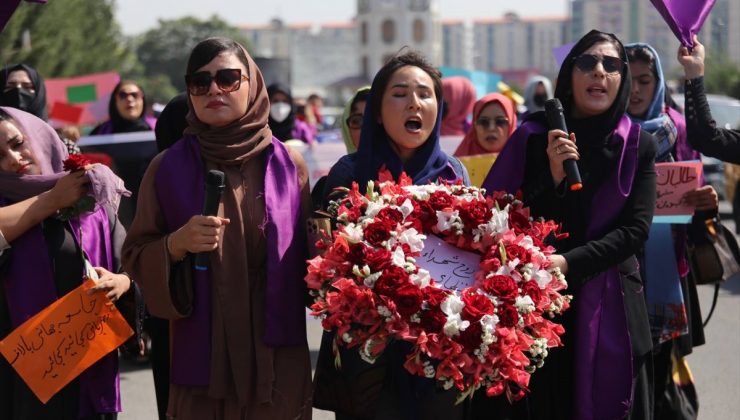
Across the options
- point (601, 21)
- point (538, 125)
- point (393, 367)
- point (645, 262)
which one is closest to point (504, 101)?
point (645, 262)

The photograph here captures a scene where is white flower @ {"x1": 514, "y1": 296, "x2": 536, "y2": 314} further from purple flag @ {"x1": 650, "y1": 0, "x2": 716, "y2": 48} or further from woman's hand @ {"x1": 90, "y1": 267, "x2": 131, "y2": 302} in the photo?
purple flag @ {"x1": 650, "y1": 0, "x2": 716, "y2": 48}

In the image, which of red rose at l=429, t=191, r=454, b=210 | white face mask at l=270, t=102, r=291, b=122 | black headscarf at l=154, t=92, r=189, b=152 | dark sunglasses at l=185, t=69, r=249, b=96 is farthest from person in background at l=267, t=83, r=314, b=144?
red rose at l=429, t=191, r=454, b=210

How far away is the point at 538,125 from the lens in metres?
4.69

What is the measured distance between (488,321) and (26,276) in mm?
1960

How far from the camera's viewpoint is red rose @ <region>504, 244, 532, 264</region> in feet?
13.3

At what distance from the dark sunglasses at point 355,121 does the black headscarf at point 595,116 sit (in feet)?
8.28

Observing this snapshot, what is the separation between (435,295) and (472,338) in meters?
0.19

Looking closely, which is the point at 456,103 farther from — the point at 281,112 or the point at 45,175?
the point at 45,175

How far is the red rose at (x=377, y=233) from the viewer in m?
4.00

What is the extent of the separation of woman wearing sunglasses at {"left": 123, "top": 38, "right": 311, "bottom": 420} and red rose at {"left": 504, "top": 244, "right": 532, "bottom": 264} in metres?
0.76

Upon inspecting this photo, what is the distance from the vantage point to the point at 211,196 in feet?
12.8

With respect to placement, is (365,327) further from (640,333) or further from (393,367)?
(640,333)

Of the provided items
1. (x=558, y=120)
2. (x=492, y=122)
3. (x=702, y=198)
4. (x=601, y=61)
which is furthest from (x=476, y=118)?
(x=558, y=120)

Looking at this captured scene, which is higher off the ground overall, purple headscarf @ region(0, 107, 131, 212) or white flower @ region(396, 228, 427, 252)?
Answer: purple headscarf @ region(0, 107, 131, 212)
